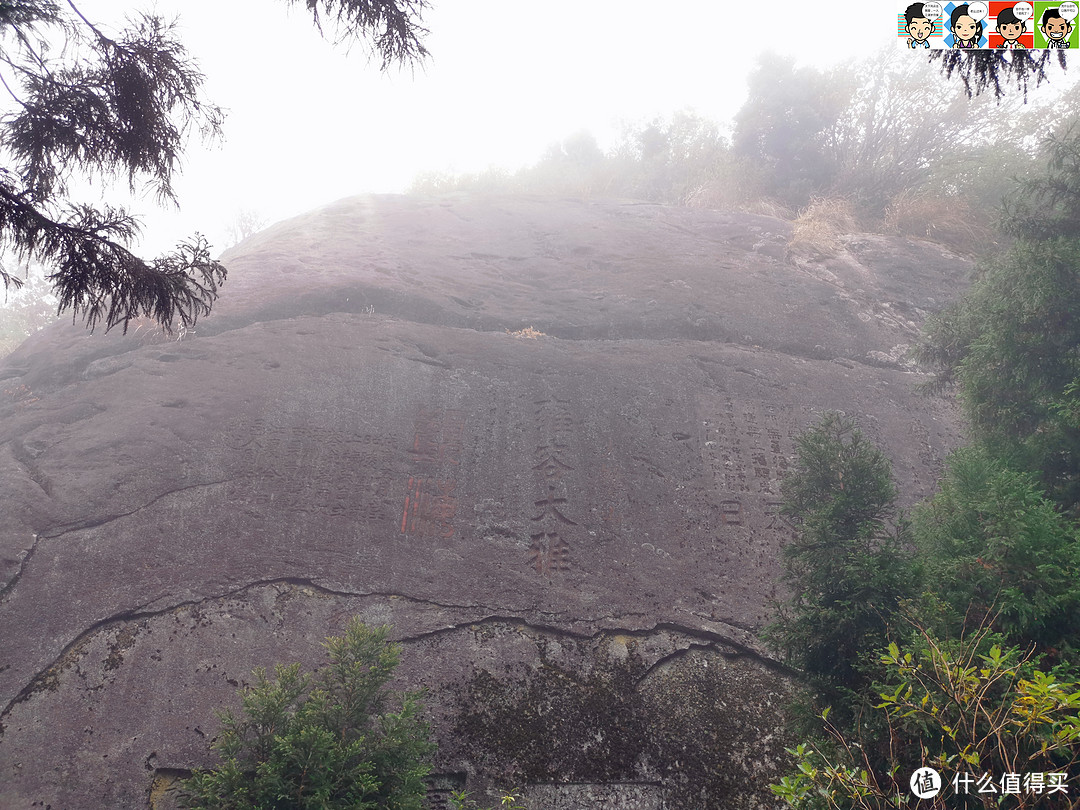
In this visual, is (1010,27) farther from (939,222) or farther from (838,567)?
(939,222)

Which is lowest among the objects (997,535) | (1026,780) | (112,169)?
(997,535)

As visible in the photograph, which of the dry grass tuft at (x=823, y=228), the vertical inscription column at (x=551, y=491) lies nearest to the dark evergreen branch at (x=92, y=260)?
the vertical inscription column at (x=551, y=491)

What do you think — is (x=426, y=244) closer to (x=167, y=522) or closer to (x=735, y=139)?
(x=167, y=522)

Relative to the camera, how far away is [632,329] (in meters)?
9.18

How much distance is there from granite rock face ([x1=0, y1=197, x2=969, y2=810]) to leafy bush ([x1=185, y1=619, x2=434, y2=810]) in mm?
957

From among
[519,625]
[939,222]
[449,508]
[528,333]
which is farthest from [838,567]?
[939,222]

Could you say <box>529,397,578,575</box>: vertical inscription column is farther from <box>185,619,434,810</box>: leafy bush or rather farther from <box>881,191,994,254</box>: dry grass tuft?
<box>881,191,994,254</box>: dry grass tuft

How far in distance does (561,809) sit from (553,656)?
1141 millimetres

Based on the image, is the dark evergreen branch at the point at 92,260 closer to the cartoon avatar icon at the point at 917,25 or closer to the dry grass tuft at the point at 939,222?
the cartoon avatar icon at the point at 917,25

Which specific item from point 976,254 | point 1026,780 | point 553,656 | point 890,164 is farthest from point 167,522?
point 890,164

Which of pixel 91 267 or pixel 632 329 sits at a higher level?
pixel 91 267

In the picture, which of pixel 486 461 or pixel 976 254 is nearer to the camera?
pixel 486 461

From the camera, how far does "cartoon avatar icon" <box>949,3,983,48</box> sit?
305 cm

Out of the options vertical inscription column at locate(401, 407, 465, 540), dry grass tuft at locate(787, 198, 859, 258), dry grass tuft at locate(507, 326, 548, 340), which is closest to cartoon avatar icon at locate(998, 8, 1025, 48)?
vertical inscription column at locate(401, 407, 465, 540)
